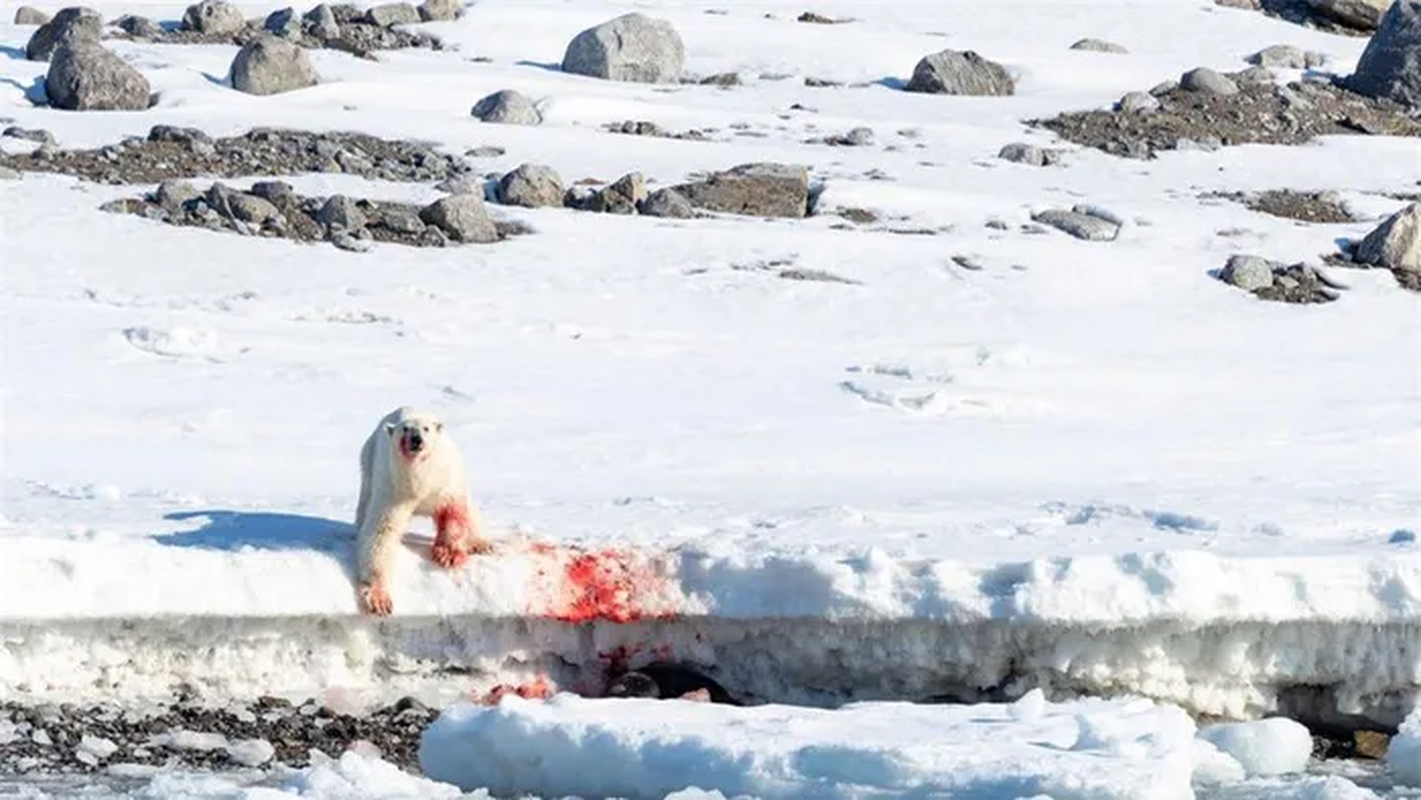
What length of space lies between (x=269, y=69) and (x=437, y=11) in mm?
4944

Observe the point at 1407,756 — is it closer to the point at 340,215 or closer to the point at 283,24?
the point at 340,215

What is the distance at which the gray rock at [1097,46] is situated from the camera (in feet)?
95.2

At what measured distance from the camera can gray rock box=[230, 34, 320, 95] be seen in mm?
23875

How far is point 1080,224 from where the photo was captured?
67.6 feet

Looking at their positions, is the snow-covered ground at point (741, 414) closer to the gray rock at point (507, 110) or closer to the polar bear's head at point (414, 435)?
the gray rock at point (507, 110)

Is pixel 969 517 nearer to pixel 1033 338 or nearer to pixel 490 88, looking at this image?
pixel 1033 338

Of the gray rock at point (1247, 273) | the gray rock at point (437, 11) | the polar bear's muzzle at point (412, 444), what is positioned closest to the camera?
the polar bear's muzzle at point (412, 444)

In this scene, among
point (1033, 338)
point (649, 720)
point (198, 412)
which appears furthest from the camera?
point (1033, 338)

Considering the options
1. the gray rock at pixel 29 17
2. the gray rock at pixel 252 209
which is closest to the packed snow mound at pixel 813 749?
the gray rock at pixel 252 209

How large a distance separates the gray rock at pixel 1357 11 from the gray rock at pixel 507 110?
12776 mm

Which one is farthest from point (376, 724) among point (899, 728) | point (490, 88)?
point (490, 88)

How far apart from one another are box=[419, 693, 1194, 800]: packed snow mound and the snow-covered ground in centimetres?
92

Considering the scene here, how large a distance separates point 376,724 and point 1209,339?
9658mm

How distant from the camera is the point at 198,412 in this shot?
13656mm
